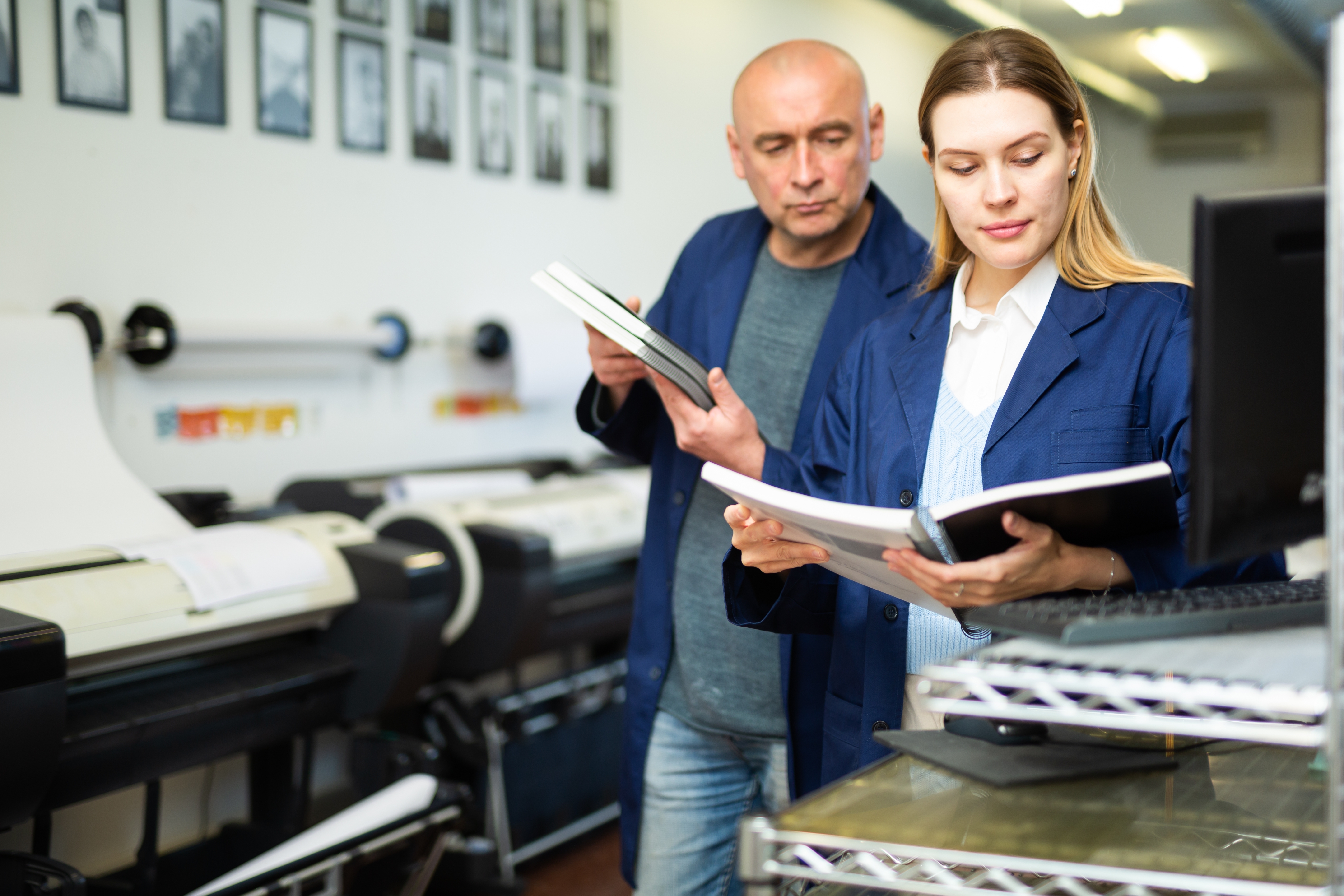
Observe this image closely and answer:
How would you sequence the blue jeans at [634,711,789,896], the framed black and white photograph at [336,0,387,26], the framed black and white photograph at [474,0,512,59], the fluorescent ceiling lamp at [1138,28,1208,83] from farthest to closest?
1. the fluorescent ceiling lamp at [1138,28,1208,83]
2. the framed black and white photograph at [474,0,512,59]
3. the framed black and white photograph at [336,0,387,26]
4. the blue jeans at [634,711,789,896]

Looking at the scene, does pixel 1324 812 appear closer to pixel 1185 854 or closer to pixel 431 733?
pixel 1185 854

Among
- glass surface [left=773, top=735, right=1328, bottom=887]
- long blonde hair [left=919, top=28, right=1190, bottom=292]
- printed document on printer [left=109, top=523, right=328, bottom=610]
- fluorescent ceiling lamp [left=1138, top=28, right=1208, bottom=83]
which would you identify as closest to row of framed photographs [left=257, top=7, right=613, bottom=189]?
printed document on printer [left=109, top=523, right=328, bottom=610]

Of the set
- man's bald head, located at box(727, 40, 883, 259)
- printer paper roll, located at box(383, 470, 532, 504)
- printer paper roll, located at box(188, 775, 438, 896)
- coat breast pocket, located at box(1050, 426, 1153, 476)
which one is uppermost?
man's bald head, located at box(727, 40, 883, 259)

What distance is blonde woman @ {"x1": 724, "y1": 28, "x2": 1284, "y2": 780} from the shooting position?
1.06m

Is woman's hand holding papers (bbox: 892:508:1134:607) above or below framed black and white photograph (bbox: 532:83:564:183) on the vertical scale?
below

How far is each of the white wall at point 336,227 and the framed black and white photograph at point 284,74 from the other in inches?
1.1

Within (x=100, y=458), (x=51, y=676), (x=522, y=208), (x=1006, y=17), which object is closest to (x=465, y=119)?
(x=522, y=208)

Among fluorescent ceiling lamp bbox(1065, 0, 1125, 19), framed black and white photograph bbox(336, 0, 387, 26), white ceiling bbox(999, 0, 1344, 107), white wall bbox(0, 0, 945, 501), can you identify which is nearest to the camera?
white wall bbox(0, 0, 945, 501)

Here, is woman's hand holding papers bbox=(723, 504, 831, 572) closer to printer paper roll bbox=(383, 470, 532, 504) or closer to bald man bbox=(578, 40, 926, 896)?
bald man bbox=(578, 40, 926, 896)

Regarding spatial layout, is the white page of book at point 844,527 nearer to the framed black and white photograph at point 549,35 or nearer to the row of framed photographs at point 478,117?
the row of framed photographs at point 478,117

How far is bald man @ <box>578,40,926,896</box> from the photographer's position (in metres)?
1.52

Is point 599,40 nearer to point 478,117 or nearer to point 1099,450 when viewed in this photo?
point 478,117

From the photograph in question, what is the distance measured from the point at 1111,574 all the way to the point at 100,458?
5.52ft

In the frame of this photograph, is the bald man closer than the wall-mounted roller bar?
Yes
